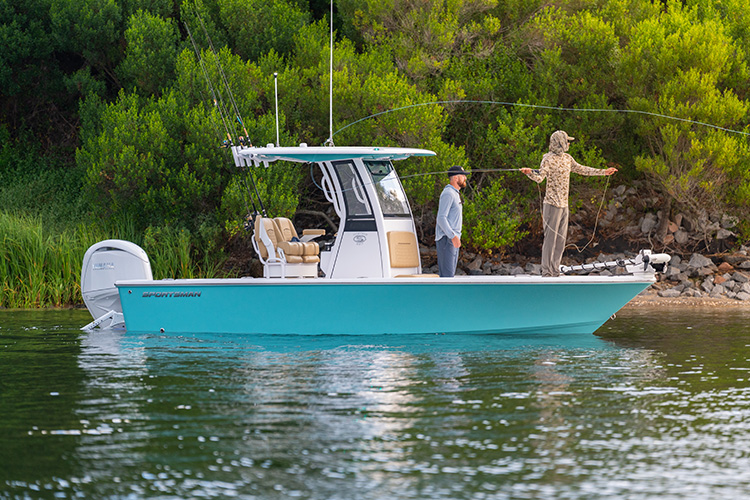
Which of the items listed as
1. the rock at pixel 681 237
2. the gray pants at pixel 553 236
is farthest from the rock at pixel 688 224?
the gray pants at pixel 553 236

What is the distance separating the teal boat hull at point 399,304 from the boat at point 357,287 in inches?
0.4

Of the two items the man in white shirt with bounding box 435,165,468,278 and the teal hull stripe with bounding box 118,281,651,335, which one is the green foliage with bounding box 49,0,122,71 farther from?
the man in white shirt with bounding box 435,165,468,278

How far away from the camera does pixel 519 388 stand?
7.86m

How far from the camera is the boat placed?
36.2 ft

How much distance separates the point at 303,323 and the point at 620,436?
18.9 ft

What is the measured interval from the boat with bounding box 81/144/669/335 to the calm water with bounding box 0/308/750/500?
444 mm

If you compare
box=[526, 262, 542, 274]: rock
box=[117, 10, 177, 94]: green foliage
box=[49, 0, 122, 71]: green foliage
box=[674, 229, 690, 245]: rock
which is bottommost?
box=[526, 262, 542, 274]: rock

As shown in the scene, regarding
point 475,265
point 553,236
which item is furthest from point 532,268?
point 553,236

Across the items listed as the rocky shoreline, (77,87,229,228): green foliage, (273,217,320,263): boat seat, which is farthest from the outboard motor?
the rocky shoreline

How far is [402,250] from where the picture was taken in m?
11.5

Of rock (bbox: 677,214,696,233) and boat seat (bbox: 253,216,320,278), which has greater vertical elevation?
rock (bbox: 677,214,696,233)

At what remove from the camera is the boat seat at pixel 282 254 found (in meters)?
11.6

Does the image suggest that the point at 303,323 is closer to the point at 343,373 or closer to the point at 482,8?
the point at 343,373

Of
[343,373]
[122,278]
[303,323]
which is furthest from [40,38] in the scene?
[343,373]
